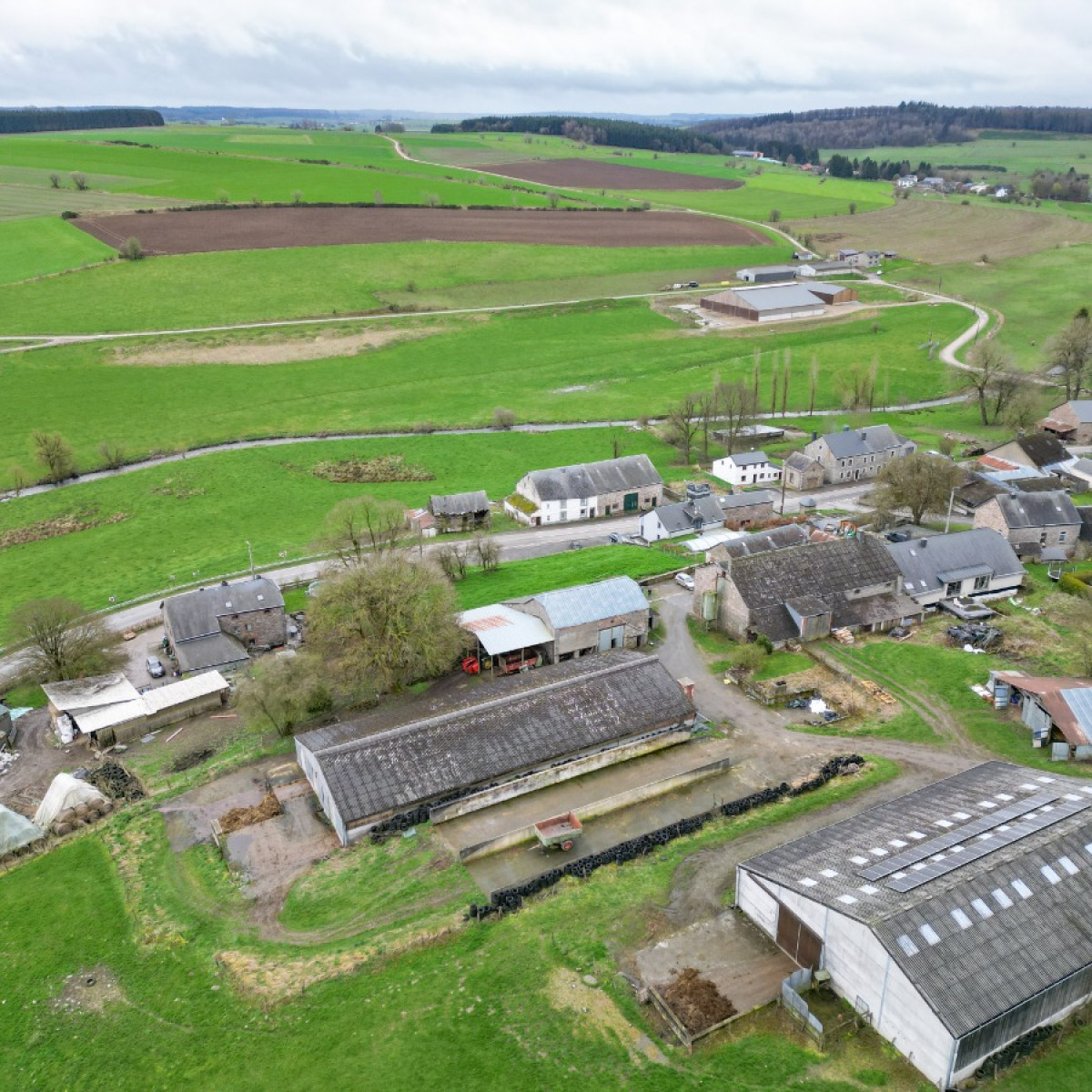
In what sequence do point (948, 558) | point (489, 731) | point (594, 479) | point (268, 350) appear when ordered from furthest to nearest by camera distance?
1. point (268, 350)
2. point (594, 479)
3. point (948, 558)
4. point (489, 731)

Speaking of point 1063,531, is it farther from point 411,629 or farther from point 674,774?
point 411,629

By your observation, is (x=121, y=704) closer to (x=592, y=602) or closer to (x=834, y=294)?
(x=592, y=602)

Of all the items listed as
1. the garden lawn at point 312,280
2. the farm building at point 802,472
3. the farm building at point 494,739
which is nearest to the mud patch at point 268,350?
the garden lawn at point 312,280

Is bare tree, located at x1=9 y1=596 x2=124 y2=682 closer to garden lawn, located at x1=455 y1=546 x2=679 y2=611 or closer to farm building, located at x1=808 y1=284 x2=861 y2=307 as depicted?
garden lawn, located at x1=455 y1=546 x2=679 y2=611

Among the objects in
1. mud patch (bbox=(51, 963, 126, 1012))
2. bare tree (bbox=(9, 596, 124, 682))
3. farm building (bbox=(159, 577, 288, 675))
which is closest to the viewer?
mud patch (bbox=(51, 963, 126, 1012))

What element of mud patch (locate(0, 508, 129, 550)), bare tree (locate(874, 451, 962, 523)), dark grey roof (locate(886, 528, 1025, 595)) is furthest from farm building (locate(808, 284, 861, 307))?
mud patch (locate(0, 508, 129, 550))

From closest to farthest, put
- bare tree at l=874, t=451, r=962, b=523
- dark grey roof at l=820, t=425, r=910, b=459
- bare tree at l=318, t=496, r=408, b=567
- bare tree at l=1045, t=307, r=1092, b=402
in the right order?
bare tree at l=318, t=496, r=408, b=567
bare tree at l=874, t=451, r=962, b=523
dark grey roof at l=820, t=425, r=910, b=459
bare tree at l=1045, t=307, r=1092, b=402

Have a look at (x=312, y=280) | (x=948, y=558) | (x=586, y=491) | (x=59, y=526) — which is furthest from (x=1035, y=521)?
(x=312, y=280)
